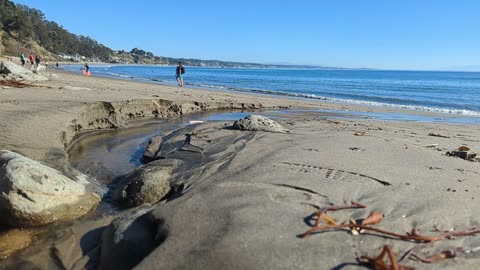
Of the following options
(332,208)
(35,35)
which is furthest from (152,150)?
(35,35)

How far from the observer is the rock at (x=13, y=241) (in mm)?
3896

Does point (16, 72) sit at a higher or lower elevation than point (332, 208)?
higher

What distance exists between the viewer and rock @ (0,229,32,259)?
3.90m

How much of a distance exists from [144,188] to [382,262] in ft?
10.7

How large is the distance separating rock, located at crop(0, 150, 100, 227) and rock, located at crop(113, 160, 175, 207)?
0.46 metres

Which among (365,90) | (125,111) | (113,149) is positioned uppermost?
(125,111)

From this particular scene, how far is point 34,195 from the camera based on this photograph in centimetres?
444

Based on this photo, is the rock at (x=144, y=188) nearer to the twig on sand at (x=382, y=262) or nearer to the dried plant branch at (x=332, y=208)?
the dried plant branch at (x=332, y=208)

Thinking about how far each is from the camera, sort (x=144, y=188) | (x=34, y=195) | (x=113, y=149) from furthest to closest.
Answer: (x=113, y=149), (x=144, y=188), (x=34, y=195)

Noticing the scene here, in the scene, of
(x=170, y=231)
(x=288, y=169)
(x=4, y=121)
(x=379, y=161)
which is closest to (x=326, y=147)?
(x=379, y=161)

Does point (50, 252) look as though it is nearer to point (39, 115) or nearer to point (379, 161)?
point (379, 161)

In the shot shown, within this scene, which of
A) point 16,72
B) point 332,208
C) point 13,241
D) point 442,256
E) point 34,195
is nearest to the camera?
point 442,256

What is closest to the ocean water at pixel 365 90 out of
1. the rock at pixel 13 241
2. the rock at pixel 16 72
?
the rock at pixel 16 72

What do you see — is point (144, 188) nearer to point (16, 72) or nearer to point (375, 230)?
point (375, 230)
